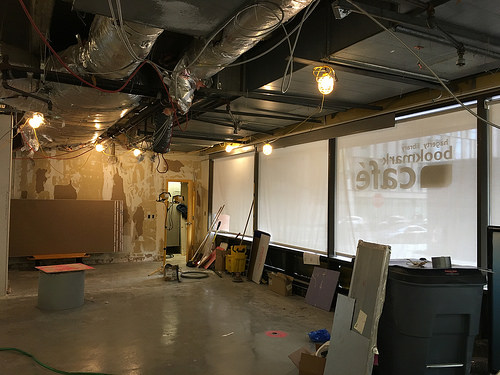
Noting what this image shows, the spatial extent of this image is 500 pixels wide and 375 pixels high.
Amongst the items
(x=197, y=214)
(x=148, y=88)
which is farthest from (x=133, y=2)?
(x=197, y=214)

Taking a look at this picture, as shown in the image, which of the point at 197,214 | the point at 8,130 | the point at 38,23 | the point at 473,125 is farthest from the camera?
the point at 197,214

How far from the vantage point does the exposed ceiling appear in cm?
233

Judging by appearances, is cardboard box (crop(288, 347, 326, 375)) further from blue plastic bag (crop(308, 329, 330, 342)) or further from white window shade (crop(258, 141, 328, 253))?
white window shade (crop(258, 141, 328, 253))

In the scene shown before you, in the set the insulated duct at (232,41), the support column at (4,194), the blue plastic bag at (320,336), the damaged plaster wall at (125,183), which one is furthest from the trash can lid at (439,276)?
the damaged plaster wall at (125,183)

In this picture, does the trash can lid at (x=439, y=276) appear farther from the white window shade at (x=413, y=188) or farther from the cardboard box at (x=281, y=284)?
the cardboard box at (x=281, y=284)

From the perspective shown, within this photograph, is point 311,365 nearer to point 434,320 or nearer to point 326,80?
point 434,320

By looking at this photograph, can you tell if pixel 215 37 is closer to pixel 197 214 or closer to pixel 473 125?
pixel 473 125

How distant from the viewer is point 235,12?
89.7 inches

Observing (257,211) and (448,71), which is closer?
(448,71)

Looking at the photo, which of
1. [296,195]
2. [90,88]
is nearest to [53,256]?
[296,195]

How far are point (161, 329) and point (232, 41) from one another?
3.37 m

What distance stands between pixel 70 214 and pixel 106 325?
15.1 ft

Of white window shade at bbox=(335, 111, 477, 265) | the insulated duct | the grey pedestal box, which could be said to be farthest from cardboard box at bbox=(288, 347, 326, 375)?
the grey pedestal box

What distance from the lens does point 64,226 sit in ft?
27.2
